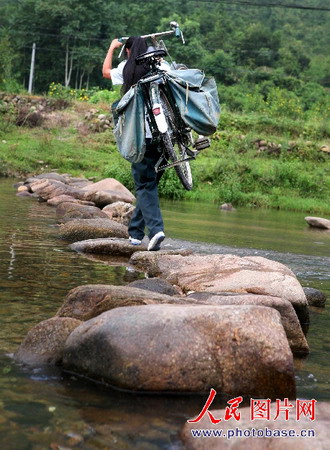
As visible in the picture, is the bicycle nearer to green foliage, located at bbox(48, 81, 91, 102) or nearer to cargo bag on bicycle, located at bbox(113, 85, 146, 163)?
cargo bag on bicycle, located at bbox(113, 85, 146, 163)

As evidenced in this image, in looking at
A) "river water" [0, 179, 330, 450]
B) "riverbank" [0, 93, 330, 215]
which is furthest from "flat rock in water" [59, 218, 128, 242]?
"riverbank" [0, 93, 330, 215]

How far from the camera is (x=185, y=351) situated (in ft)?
8.69

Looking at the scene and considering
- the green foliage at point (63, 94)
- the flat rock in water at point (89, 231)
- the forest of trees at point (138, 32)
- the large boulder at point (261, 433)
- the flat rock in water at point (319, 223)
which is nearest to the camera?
the large boulder at point (261, 433)

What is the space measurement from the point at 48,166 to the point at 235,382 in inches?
711

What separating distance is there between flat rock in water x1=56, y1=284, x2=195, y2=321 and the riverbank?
1421 cm

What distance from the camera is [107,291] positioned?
3.29 meters

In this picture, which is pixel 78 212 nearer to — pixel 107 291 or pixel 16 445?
pixel 107 291

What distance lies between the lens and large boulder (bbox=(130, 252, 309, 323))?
402 centimetres

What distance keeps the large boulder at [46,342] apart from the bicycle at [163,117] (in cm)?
268

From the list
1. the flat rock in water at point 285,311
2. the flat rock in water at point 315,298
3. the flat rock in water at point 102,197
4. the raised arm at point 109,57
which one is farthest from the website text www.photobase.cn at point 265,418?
the flat rock in water at point 102,197

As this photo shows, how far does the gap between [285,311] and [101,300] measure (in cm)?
94

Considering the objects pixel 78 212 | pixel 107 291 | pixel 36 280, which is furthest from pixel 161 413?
pixel 78 212

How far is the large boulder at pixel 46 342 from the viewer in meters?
2.82

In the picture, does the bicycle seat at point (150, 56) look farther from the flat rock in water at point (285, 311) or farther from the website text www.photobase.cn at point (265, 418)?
→ the website text www.photobase.cn at point (265, 418)
